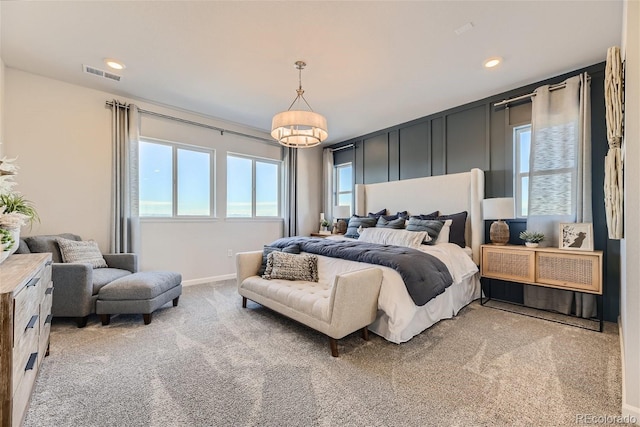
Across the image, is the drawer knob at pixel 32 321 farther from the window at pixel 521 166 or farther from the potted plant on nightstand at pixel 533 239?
the window at pixel 521 166

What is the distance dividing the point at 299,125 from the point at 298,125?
0.02m

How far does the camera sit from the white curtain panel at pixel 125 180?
367 cm

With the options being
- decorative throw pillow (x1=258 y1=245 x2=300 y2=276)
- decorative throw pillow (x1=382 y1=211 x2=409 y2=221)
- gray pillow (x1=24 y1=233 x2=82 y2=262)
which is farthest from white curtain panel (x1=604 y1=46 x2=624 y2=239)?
gray pillow (x1=24 y1=233 x2=82 y2=262)

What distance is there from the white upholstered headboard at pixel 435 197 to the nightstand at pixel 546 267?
26cm

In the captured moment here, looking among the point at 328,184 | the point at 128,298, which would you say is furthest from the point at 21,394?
the point at 328,184

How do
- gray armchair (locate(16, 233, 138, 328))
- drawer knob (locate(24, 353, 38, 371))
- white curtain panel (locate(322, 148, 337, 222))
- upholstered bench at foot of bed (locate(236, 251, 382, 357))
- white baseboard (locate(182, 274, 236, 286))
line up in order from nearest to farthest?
drawer knob (locate(24, 353, 38, 371)) → upholstered bench at foot of bed (locate(236, 251, 382, 357)) → gray armchair (locate(16, 233, 138, 328)) → white baseboard (locate(182, 274, 236, 286)) → white curtain panel (locate(322, 148, 337, 222))

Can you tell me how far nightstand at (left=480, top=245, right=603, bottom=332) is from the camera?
107 inches

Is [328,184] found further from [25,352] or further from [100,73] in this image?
[25,352]

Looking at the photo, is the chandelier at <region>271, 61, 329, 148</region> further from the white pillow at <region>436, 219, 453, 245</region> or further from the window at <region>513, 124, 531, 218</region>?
the window at <region>513, 124, 531, 218</region>

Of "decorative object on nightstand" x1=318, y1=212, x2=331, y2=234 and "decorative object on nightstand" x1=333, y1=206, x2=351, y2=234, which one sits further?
"decorative object on nightstand" x1=318, y1=212, x2=331, y2=234

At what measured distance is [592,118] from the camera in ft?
9.91

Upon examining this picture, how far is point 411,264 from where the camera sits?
8.11ft

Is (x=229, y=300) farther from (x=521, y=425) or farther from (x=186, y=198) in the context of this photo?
(x=521, y=425)

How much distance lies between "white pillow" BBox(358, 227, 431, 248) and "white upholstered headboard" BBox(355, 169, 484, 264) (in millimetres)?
764
